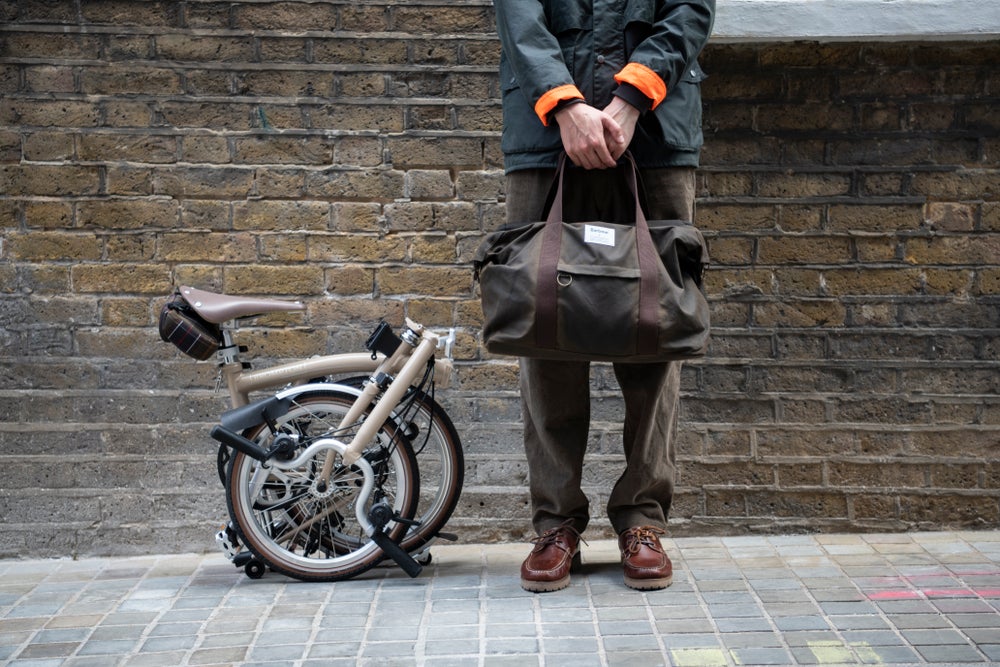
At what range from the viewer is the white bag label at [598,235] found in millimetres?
3482

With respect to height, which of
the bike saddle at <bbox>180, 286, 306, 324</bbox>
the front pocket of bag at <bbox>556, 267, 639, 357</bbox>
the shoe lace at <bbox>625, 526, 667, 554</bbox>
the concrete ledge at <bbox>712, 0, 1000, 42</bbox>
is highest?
the concrete ledge at <bbox>712, 0, 1000, 42</bbox>

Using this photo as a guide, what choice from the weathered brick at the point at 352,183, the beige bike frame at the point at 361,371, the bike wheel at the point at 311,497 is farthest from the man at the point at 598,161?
the weathered brick at the point at 352,183

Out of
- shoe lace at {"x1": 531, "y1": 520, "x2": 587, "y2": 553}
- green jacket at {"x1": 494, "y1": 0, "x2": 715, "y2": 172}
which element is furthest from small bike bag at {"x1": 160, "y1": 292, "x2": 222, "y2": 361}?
shoe lace at {"x1": 531, "y1": 520, "x2": 587, "y2": 553}

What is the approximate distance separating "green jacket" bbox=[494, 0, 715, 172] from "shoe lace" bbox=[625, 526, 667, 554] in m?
1.20

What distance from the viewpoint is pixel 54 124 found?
4.37 m

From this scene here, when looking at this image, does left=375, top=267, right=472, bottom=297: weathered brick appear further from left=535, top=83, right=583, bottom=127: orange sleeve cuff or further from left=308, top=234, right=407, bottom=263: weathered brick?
left=535, top=83, right=583, bottom=127: orange sleeve cuff

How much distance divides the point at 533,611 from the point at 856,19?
2418mm

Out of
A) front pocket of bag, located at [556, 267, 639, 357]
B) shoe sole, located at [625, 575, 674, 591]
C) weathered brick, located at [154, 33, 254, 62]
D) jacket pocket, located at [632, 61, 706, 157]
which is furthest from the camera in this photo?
weathered brick, located at [154, 33, 254, 62]

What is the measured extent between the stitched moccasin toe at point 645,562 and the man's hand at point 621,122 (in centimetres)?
125

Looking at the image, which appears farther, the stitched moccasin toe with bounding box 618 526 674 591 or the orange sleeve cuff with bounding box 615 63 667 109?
the stitched moccasin toe with bounding box 618 526 674 591

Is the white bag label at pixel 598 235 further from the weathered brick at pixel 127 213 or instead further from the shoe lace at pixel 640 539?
the weathered brick at pixel 127 213

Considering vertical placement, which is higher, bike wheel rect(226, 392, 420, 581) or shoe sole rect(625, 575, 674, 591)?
bike wheel rect(226, 392, 420, 581)

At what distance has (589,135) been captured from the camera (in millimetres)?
3492

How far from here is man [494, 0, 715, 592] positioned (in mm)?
3549
